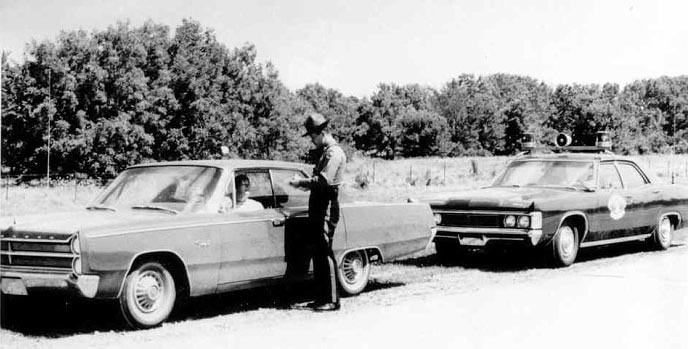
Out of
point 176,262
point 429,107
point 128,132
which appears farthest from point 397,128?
point 176,262

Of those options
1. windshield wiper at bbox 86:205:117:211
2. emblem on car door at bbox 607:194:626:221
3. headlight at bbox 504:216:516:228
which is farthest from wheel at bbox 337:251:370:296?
emblem on car door at bbox 607:194:626:221

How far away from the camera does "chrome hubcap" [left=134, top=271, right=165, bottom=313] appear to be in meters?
6.14

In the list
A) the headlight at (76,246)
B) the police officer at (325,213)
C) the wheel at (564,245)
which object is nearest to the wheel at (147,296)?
the headlight at (76,246)

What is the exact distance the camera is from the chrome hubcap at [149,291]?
20.1 feet

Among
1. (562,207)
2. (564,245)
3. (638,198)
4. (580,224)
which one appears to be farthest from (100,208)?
(638,198)

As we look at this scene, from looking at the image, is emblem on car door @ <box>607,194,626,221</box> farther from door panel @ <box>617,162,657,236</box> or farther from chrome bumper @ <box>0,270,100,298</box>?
chrome bumper @ <box>0,270,100,298</box>

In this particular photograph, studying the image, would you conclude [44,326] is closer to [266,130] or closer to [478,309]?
[478,309]

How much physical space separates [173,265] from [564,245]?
19.4 feet

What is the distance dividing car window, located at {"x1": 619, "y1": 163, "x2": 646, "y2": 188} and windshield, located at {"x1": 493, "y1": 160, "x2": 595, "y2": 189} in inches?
28.9

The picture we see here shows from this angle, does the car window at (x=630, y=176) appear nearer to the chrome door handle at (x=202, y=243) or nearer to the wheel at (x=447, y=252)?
the wheel at (x=447, y=252)

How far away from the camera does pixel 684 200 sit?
12.7 meters

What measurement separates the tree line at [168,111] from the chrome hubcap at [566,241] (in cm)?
4146

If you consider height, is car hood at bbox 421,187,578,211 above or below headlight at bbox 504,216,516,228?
above

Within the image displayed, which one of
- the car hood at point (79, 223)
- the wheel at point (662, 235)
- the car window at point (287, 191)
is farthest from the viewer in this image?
the wheel at point (662, 235)
